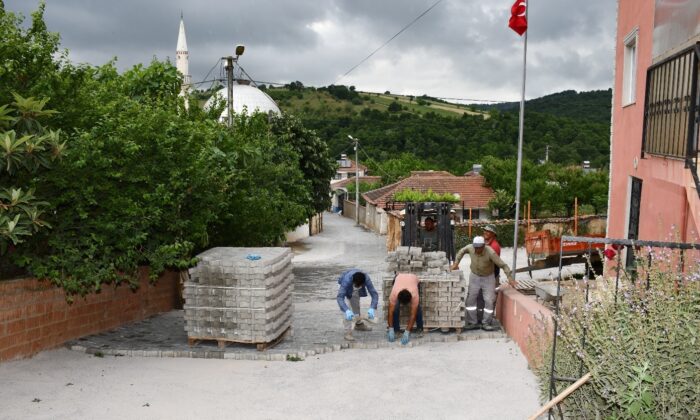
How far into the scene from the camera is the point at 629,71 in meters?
13.5

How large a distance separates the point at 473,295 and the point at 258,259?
3.87 metres

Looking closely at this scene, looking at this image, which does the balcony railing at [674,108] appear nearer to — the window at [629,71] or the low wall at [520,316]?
the low wall at [520,316]

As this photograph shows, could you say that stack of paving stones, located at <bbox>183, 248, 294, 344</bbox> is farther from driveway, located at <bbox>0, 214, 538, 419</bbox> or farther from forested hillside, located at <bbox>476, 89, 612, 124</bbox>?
forested hillside, located at <bbox>476, 89, 612, 124</bbox>

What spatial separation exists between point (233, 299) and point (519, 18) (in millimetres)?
9949

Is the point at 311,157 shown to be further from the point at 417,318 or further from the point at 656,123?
the point at 656,123

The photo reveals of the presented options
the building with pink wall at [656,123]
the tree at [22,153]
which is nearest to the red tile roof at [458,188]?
the building with pink wall at [656,123]

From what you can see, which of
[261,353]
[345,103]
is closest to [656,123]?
[261,353]

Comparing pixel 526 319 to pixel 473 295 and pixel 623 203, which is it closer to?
pixel 473 295

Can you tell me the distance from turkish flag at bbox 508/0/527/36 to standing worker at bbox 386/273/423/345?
7.69 metres

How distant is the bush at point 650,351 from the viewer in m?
4.45

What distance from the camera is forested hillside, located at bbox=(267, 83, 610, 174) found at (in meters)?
80.7

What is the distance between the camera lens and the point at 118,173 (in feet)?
33.9

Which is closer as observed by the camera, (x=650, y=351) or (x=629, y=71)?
(x=650, y=351)

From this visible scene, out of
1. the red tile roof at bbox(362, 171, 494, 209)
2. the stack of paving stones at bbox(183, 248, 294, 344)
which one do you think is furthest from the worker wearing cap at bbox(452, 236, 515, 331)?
the red tile roof at bbox(362, 171, 494, 209)
